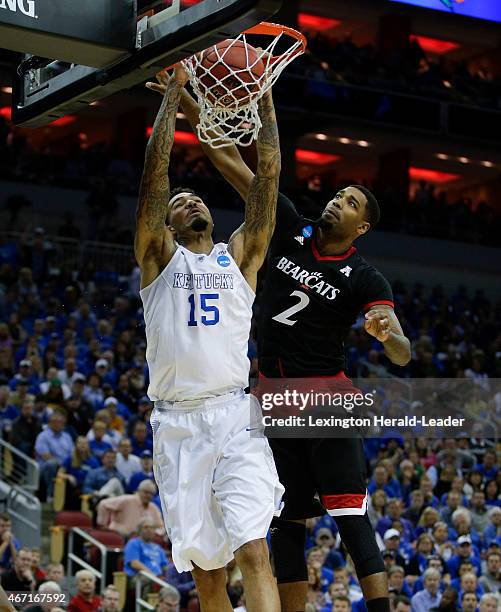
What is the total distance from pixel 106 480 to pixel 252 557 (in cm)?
759

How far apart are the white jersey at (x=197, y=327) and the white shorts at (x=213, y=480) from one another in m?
0.11

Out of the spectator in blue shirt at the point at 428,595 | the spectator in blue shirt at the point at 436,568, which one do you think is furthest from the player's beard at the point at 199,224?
the spectator in blue shirt at the point at 436,568

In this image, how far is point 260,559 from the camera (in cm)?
558

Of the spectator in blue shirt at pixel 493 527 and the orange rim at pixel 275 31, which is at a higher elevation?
the orange rim at pixel 275 31

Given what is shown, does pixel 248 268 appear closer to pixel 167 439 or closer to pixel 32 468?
pixel 167 439

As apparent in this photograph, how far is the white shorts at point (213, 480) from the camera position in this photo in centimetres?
569

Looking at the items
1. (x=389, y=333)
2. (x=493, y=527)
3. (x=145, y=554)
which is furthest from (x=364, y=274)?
(x=493, y=527)

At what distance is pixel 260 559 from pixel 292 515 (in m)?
0.84

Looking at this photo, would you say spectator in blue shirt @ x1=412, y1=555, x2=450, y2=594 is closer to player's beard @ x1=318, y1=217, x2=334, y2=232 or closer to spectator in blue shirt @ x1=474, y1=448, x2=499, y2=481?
spectator in blue shirt @ x1=474, y1=448, x2=499, y2=481

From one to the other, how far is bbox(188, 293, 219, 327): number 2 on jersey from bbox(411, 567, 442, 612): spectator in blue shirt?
7327 millimetres

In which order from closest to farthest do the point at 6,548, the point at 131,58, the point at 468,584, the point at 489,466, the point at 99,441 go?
the point at 131,58 < the point at 6,548 < the point at 468,584 < the point at 99,441 < the point at 489,466

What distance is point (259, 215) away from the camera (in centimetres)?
626

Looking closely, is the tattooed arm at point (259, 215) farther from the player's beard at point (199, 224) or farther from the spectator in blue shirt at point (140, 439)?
the spectator in blue shirt at point (140, 439)

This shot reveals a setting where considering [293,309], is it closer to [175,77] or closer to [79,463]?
[175,77]
